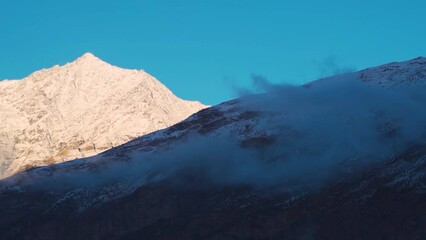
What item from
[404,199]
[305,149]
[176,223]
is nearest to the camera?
[404,199]

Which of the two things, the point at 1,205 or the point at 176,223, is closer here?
the point at 176,223

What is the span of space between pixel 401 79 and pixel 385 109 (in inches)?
594

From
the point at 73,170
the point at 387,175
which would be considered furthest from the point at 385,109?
the point at 73,170

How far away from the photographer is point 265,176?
139m

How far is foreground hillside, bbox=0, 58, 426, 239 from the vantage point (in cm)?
11588

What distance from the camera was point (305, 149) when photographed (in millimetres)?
145875

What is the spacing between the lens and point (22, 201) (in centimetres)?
15750

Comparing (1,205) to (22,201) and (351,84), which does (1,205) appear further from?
(351,84)

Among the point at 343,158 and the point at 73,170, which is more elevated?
the point at 73,170

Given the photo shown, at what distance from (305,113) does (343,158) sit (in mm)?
29478

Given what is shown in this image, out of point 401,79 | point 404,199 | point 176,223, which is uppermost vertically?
point 401,79

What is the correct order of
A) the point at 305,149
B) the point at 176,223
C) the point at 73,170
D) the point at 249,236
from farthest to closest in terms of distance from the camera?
the point at 73,170
the point at 305,149
the point at 176,223
the point at 249,236

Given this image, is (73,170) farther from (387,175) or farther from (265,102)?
(387,175)

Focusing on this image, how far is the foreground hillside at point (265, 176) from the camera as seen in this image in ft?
380
